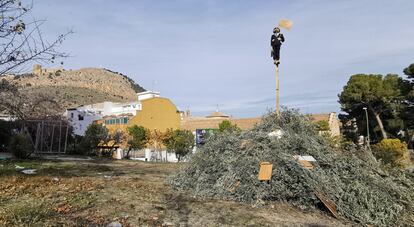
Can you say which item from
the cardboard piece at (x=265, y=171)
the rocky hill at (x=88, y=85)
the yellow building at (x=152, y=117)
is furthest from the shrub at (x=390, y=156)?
the rocky hill at (x=88, y=85)

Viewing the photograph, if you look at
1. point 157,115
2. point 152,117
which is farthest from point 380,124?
point 157,115

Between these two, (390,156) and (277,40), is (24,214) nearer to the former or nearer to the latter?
(277,40)

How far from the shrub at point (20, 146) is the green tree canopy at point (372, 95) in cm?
3279

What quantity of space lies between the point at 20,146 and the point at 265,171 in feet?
31.6

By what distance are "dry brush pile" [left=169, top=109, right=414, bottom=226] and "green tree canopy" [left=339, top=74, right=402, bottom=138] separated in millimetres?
33544

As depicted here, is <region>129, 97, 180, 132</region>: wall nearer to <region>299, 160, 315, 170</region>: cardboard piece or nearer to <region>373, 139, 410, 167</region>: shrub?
<region>373, 139, 410, 167</region>: shrub

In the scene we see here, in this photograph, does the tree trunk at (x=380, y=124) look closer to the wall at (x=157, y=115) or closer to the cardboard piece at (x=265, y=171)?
the wall at (x=157, y=115)

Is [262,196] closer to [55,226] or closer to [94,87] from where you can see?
[55,226]

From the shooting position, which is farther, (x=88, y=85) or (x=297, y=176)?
(x=88, y=85)

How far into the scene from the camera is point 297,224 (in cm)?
518

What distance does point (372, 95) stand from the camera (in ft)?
128

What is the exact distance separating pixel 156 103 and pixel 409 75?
3222 centimetres

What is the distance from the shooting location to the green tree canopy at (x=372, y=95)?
1537 inches

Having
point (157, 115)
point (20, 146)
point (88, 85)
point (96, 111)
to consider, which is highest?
point (88, 85)
